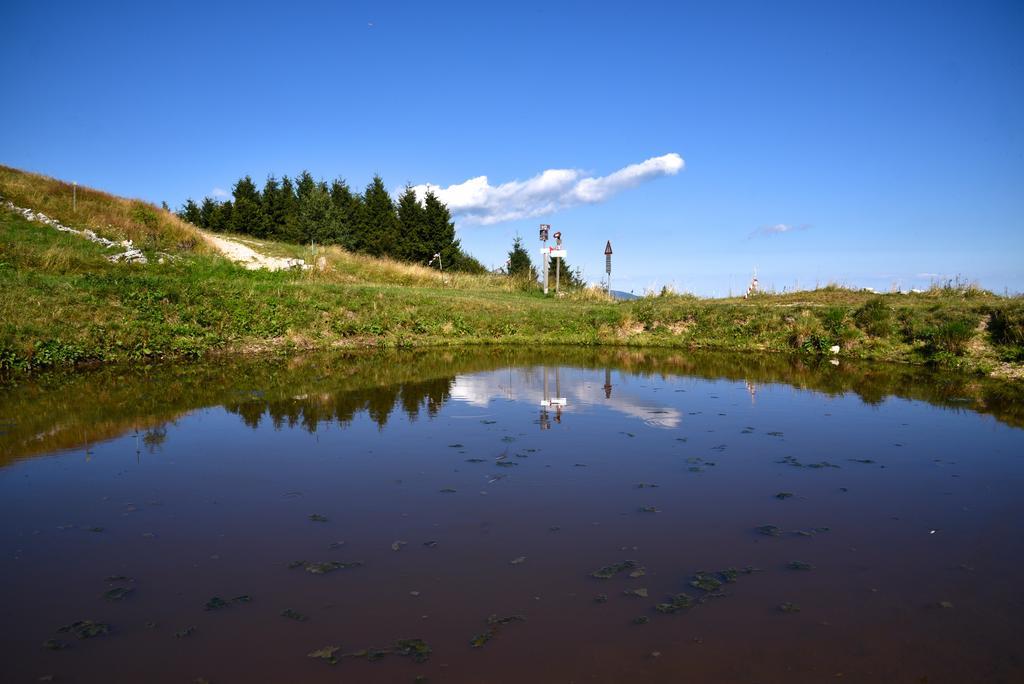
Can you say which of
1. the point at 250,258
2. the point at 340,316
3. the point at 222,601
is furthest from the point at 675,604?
the point at 250,258

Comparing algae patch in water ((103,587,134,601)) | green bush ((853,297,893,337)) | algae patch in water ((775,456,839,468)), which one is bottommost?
algae patch in water ((103,587,134,601))

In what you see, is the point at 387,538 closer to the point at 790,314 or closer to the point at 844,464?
the point at 844,464

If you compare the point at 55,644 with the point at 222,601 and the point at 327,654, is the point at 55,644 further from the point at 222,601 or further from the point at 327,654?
the point at 327,654

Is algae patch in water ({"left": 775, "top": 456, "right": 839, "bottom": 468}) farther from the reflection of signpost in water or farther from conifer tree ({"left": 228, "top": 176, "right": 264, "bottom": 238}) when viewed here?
conifer tree ({"left": 228, "top": 176, "right": 264, "bottom": 238})

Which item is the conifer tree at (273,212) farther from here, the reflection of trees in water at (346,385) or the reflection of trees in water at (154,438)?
the reflection of trees in water at (154,438)

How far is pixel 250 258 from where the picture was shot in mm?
26297

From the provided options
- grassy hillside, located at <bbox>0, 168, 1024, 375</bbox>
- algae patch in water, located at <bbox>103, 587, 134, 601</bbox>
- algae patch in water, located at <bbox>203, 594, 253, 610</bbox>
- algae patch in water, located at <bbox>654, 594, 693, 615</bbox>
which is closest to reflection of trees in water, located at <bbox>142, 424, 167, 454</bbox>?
algae patch in water, located at <bbox>103, 587, 134, 601</bbox>

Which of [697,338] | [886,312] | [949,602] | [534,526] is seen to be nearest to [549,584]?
[534,526]

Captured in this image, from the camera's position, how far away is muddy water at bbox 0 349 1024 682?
3.57 meters

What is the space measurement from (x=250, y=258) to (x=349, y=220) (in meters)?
21.4

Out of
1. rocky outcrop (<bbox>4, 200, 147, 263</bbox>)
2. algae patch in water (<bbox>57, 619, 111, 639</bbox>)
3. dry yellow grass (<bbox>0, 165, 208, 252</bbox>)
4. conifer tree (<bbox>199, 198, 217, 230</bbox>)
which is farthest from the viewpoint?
conifer tree (<bbox>199, 198, 217, 230</bbox>)

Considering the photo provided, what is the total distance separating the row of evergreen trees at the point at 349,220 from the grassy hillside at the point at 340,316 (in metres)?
17.8

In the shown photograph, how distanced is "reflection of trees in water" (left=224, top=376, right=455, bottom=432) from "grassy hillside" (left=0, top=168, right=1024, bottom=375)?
17.9ft

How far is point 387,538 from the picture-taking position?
496 centimetres
